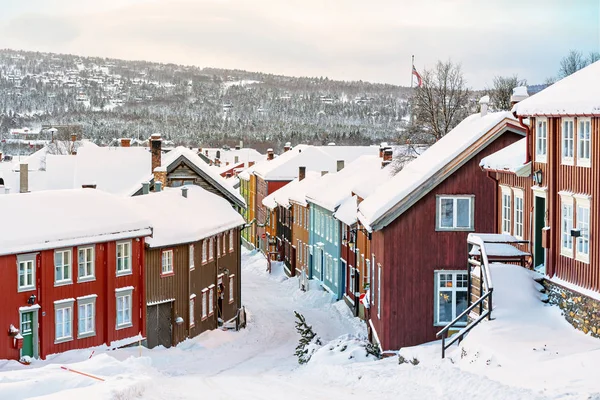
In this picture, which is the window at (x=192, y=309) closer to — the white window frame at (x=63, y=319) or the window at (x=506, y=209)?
the white window frame at (x=63, y=319)

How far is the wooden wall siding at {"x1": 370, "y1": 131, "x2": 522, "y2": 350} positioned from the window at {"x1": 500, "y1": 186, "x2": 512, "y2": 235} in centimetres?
194

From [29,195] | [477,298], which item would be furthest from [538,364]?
[29,195]

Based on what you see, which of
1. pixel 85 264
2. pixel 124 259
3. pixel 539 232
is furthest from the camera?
pixel 124 259

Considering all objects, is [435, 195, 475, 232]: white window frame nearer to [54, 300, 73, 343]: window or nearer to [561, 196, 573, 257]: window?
[561, 196, 573, 257]: window

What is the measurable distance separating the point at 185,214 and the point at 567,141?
76.9ft

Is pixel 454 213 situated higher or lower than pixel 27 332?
higher

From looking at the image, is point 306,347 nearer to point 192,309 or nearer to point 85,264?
point 192,309

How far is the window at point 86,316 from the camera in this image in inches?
1331

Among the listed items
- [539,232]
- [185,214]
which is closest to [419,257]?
[539,232]

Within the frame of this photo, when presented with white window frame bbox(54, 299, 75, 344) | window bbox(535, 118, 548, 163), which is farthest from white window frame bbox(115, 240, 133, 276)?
window bbox(535, 118, 548, 163)

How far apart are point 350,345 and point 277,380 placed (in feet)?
16.1

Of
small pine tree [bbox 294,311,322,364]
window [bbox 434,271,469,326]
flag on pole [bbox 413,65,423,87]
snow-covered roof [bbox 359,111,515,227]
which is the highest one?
flag on pole [bbox 413,65,423,87]

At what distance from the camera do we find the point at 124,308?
3591 centimetres

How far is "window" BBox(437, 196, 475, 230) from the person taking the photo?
1188 inches
